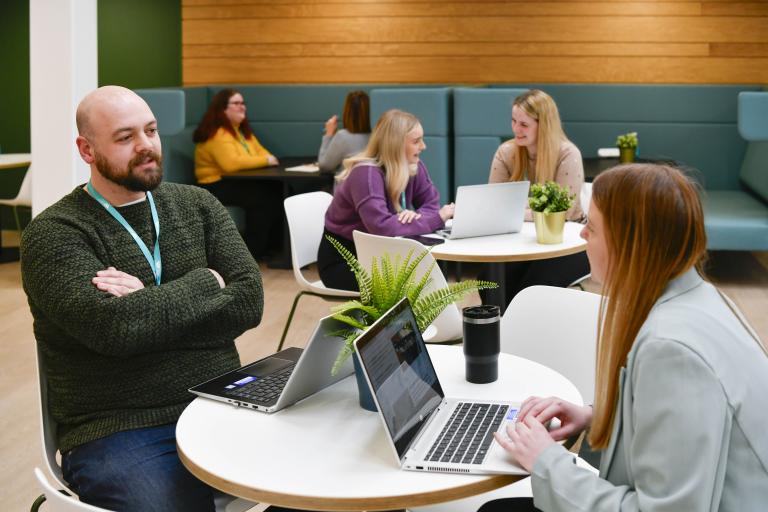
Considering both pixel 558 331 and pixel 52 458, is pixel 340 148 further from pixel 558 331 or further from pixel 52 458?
pixel 52 458

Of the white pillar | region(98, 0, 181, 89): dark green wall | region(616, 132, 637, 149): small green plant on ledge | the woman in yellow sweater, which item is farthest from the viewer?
region(98, 0, 181, 89): dark green wall

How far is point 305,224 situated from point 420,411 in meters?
2.58

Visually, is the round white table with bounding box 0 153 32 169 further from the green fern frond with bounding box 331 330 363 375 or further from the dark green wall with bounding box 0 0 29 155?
the green fern frond with bounding box 331 330 363 375

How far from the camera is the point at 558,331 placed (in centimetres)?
257

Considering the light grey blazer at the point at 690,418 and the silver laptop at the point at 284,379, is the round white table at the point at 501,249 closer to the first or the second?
the silver laptop at the point at 284,379

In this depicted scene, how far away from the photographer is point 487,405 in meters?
1.91

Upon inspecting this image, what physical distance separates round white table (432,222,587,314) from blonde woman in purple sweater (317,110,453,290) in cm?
28

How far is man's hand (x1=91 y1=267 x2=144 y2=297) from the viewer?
214cm

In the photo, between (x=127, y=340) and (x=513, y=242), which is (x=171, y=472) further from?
(x=513, y=242)

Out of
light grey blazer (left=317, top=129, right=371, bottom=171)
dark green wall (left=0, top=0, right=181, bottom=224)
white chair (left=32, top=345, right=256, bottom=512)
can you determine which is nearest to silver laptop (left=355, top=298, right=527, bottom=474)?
white chair (left=32, top=345, right=256, bottom=512)

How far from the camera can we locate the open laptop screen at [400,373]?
164cm

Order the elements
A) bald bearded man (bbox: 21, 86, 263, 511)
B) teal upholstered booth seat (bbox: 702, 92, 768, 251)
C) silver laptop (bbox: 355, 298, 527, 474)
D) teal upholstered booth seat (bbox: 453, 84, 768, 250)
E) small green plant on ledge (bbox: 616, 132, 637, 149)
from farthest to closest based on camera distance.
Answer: teal upholstered booth seat (bbox: 453, 84, 768, 250) < small green plant on ledge (bbox: 616, 132, 637, 149) < teal upholstered booth seat (bbox: 702, 92, 768, 251) < bald bearded man (bbox: 21, 86, 263, 511) < silver laptop (bbox: 355, 298, 527, 474)

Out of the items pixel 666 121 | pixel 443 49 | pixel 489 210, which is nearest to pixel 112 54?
pixel 443 49

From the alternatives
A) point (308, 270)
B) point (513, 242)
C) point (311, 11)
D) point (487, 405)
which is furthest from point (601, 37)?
point (487, 405)
